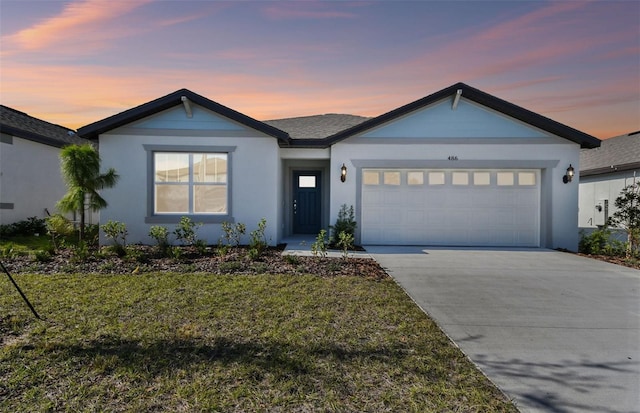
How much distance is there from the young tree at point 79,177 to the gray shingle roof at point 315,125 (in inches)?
218

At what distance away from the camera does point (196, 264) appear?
7.48 metres

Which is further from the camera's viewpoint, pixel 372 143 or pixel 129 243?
pixel 372 143

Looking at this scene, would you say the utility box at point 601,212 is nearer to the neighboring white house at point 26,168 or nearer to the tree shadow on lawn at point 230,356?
the tree shadow on lawn at point 230,356

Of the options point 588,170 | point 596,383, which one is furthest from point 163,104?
point 588,170

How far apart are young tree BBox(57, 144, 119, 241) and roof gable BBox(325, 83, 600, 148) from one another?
6.28 m

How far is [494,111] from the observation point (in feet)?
35.2

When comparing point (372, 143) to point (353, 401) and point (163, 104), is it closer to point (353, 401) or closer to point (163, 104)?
point (163, 104)

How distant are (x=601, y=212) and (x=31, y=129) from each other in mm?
23994

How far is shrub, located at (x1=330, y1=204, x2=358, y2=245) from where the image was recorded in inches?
412

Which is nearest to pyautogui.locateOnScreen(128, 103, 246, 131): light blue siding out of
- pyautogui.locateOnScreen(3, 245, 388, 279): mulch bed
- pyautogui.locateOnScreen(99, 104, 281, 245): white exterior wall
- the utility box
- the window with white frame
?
pyautogui.locateOnScreen(99, 104, 281, 245): white exterior wall

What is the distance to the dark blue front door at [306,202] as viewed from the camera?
43.3 feet

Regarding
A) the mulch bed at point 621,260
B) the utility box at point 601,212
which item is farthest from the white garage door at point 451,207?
the utility box at point 601,212

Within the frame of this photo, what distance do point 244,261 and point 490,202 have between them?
7.76 metres

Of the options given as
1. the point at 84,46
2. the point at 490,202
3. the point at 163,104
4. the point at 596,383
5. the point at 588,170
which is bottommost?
the point at 596,383
